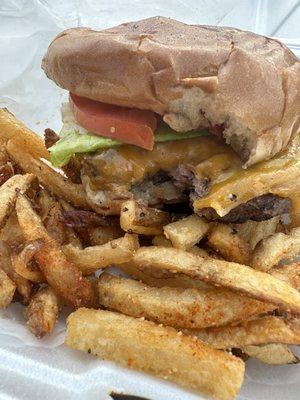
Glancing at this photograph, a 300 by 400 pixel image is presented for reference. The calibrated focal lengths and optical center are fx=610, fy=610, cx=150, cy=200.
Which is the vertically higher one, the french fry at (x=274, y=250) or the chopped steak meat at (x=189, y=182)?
the chopped steak meat at (x=189, y=182)

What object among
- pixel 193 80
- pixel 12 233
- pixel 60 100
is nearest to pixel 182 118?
pixel 193 80

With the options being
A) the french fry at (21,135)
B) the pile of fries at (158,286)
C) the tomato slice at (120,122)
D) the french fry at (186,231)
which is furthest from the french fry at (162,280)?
the french fry at (21,135)

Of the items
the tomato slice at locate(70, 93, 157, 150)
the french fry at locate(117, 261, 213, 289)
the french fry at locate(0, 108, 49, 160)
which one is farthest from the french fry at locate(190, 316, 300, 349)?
the french fry at locate(0, 108, 49, 160)

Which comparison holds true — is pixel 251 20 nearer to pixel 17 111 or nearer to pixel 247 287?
pixel 17 111

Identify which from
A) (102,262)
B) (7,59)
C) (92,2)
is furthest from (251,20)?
(102,262)

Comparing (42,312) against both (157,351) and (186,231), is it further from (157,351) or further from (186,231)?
(186,231)

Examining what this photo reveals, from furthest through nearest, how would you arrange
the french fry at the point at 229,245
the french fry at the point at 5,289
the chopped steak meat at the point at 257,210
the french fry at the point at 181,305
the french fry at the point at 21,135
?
the french fry at the point at 21,135, the chopped steak meat at the point at 257,210, the french fry at the point at 229,245, the french fry at the point at 5,289, the french fry at the point at 181,305

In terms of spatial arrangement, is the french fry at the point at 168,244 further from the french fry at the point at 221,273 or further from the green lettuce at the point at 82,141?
the green lettuce at the point at 82,141
